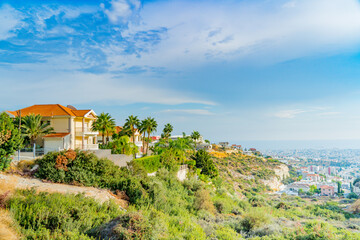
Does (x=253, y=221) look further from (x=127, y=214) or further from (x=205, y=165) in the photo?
(x=205, y=165)

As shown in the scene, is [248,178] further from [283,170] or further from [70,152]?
[70,152]

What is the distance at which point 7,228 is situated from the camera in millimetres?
6195

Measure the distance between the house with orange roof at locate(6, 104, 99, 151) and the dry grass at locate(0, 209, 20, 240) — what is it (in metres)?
25.0

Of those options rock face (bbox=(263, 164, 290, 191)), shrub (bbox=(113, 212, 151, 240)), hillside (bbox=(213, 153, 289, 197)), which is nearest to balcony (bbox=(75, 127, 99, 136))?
hillside (bbox=(213, 153, 289, 197))

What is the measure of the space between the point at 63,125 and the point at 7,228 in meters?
29.2

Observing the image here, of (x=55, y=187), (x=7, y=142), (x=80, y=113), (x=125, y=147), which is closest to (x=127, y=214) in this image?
(x=55, y=187)

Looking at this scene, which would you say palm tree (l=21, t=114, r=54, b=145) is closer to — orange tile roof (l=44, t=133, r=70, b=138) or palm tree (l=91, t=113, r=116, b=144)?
orange tile roof (l=44, t=133, r=70, b=138)

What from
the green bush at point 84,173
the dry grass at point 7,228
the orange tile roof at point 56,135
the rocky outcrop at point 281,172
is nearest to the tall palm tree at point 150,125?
the orange tile roof at point 56,135

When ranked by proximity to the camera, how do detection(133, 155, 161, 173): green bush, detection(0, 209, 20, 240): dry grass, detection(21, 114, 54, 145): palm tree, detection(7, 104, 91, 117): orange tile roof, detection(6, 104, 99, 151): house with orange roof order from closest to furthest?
detection(0, 209, 20, 240): dry grass < detection(133, 155, 161, 173): green bush < detection(21, 114, 54, 145): palm tree < detection(6, 104, 99, 151): house with orange roof < detection(7, 104, 91, 117): orange tile roof

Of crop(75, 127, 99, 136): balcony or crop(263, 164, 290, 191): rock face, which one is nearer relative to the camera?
crop(75, 127, 99, 136): balcony

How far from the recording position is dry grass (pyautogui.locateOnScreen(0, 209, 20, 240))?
18.4ft

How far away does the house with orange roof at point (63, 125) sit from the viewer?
31141 millimetres

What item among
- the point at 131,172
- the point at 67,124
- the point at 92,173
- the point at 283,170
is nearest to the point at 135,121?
the point at 67,124

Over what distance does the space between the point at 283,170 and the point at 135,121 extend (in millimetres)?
57153
